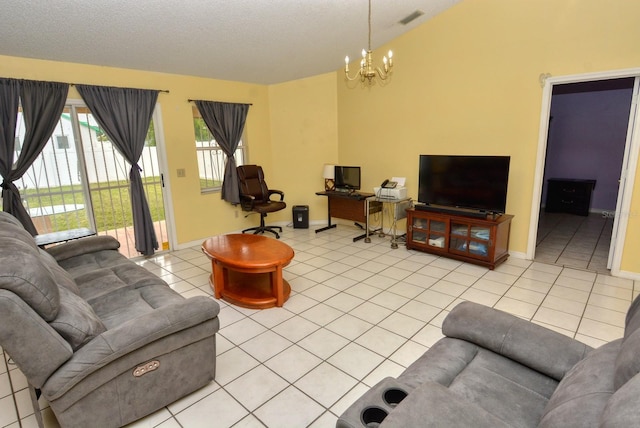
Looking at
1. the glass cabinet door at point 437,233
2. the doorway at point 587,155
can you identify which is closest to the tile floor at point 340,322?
the glass cabinet door at point 437,233

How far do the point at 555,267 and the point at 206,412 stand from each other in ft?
12.9

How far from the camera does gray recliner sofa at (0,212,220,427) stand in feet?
4.79

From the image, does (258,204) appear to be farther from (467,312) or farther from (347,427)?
(347,427)

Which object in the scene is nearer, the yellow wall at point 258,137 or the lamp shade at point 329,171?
the yellow wall at point 258,137

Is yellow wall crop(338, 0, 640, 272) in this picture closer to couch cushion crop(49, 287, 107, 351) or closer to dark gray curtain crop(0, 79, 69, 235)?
dark gray curtain crop(0, 79, 69, 235)

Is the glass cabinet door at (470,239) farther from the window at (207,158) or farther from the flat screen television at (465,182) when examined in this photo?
the window at (207,158)

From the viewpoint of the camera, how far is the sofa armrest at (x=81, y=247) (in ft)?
9.90

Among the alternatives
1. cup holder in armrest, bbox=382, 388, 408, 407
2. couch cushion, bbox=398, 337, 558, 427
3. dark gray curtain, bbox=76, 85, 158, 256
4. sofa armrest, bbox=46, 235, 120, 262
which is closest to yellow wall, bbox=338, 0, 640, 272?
couch cushion, bbox=398, 337, 558, 427

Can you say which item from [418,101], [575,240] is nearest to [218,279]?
[418,101]

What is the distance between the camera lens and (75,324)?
163cm

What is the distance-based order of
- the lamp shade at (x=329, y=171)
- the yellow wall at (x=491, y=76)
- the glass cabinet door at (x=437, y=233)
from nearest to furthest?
the yellow wall at (x=491, y=76)
the glass cabinet door at (x=437, y=233)
the lamp shade at (x=329, y=171)

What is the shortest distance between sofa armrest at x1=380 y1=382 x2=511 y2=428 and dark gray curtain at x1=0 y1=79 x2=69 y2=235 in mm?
4113

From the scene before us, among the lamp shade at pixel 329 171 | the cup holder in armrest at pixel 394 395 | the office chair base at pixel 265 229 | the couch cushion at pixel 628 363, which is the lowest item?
the office chair base at pixel 265 229

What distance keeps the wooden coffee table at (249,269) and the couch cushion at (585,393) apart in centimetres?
223
